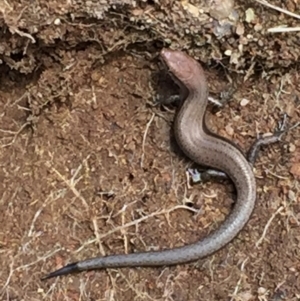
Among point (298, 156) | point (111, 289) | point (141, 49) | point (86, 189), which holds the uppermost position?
point (141, 49)

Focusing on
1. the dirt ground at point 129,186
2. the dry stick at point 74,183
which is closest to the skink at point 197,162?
the dirt ground at point 129,186

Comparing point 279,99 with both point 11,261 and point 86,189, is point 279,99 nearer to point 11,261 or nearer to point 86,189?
point 86,189

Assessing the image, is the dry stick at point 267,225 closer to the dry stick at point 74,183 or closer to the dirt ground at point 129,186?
the dirt ground at point 129,186

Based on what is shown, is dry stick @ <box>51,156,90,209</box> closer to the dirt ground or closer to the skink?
the dirt ground

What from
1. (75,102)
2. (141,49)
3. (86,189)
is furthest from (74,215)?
(141,49)

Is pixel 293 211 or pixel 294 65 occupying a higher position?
pixel 294 65

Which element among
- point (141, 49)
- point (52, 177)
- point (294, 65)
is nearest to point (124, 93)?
point (141, 49)
